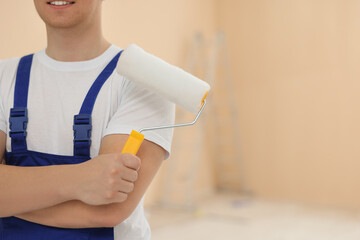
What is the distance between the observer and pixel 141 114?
0.97 meters

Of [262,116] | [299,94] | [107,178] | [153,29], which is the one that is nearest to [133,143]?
[107,178]

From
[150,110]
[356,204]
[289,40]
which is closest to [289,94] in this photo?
[289,40]

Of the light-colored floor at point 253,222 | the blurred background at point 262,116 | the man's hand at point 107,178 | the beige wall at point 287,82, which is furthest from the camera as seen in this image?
the beige wall at point 287,82

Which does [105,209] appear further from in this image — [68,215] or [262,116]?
[262,116]

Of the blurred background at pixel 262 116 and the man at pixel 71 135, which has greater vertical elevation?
the blurred background at pixel 262 116

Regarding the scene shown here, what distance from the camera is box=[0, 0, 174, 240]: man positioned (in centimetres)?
88

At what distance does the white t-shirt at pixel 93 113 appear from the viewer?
3.17 feet

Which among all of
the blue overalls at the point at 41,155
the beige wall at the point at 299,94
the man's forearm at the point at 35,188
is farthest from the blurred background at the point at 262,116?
the man's forearm at the point at 35,188

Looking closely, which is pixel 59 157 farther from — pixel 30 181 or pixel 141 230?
pixel 141 230

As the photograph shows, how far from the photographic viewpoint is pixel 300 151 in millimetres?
4766

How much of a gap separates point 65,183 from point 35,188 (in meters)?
0.07

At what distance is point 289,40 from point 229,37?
0.77 metres

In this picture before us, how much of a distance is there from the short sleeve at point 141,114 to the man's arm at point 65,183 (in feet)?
0.42

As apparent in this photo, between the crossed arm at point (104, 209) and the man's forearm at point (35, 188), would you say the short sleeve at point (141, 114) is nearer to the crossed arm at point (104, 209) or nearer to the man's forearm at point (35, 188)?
the crossed arm at point (104, 209)
